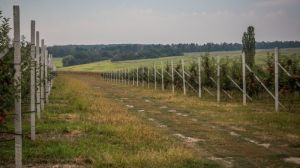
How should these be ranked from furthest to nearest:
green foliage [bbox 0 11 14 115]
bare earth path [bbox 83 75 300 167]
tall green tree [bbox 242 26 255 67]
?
1. tall green tree [bbox 242 26 255 67]
2. bare earth path [bbox 83 75 300 167]
3. green foliage [bbox 0 11 14 115]

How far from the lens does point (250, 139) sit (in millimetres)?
11680

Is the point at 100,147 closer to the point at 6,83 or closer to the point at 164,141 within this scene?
the point at 164,141

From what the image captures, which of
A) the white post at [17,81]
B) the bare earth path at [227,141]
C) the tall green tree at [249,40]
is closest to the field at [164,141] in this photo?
the bare earth path at [227,141]

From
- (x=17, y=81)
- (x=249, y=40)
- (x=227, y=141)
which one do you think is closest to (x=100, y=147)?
(x=17, y=81)

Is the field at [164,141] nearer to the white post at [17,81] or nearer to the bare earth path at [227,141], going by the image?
the bare earth path at [227,141]

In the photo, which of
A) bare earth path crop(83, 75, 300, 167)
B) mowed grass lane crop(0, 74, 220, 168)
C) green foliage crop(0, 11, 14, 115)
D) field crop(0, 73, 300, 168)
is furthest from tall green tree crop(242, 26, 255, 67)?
green foliage crop(0, 11, 14, 115)

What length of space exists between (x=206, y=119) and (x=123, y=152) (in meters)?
7.00

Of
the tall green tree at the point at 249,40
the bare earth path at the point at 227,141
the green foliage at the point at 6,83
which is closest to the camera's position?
the green foliage at the point at 6,83

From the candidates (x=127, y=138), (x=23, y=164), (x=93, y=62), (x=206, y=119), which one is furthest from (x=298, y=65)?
(x=93, y=62)

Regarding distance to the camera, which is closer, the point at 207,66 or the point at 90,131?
the point at 90,131

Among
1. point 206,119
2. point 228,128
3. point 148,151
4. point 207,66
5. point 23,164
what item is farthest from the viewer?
point 207,66

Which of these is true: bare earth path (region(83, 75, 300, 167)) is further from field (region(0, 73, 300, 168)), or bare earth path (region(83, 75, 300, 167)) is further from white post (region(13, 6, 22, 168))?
white post (region(13, 6, 22, 168))

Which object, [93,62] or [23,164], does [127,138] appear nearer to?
[23,164]

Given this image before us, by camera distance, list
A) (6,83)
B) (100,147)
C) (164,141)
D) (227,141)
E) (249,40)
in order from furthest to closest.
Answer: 1. (249,40)
2. (227,141)
3. (164,141)
4. (100,147)
5. (6,83)
